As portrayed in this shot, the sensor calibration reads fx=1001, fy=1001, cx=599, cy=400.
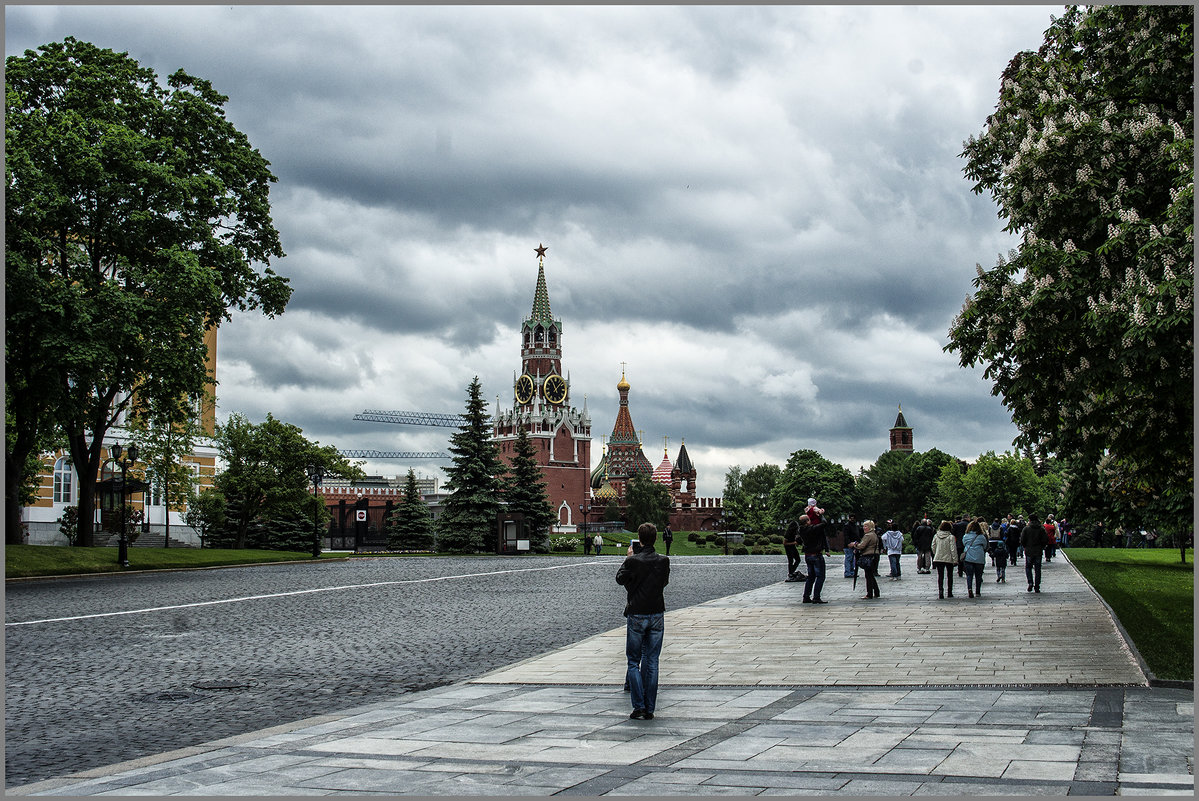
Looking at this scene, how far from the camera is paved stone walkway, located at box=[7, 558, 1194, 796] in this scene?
661cm

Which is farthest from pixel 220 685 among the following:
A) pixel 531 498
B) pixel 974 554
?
pixel 531 498

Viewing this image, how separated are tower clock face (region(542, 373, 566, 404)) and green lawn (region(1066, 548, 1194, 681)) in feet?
337

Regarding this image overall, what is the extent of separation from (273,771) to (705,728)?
3.59 meters

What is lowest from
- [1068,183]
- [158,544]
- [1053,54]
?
[158,544]

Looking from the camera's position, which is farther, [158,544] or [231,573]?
[158,544]

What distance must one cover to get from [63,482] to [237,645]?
43.3m

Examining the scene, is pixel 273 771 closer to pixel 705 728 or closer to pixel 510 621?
pixel 705 728

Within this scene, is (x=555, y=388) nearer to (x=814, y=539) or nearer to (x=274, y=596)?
(x=274, y=596)

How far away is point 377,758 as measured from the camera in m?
7.54

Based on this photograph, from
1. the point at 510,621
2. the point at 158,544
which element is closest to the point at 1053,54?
the point at 510,621

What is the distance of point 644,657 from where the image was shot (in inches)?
369

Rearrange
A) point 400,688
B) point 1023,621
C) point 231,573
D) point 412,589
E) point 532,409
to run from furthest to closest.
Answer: point 532,409, point 231,573, point 412,589, point 1023,621, point 400,688

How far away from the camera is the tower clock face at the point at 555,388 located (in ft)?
438

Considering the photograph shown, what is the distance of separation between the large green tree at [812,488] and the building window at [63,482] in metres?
70.8
